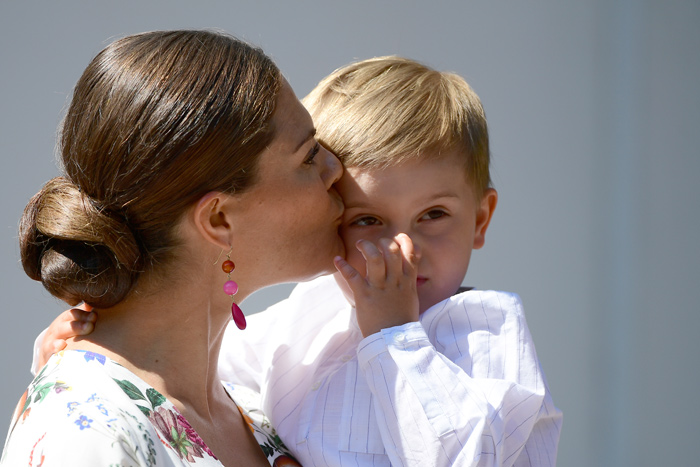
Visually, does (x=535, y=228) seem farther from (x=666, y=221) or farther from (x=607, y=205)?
(x=666, y=221)

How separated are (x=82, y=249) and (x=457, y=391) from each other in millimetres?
722

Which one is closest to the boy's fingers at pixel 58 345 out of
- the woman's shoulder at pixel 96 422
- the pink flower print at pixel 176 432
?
the woman's shoulder at pixel 96 422

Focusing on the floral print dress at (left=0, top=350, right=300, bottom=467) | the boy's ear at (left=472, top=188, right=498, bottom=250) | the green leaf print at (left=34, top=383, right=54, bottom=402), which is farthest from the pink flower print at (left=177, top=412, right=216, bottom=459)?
the boy's ear at (left=472, top=188, right=498, bottom=250)

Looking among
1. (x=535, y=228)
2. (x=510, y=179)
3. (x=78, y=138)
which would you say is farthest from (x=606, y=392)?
(x=78, y=138)

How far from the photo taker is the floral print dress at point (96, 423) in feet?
3.34

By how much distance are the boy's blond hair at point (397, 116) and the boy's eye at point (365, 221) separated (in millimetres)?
125

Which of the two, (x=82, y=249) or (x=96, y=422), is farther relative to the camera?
(x=82, y=249)

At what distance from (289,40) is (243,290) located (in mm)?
1539

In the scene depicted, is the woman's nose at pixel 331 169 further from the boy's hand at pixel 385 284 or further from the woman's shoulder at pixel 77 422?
the woman's shoulder at pixel 77 422

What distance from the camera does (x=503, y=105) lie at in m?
3.02

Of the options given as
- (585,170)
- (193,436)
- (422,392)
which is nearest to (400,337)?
(422,392)

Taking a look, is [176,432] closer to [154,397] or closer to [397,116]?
[154,397]

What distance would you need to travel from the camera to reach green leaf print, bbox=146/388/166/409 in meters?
1.21

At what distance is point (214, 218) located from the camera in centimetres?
133
